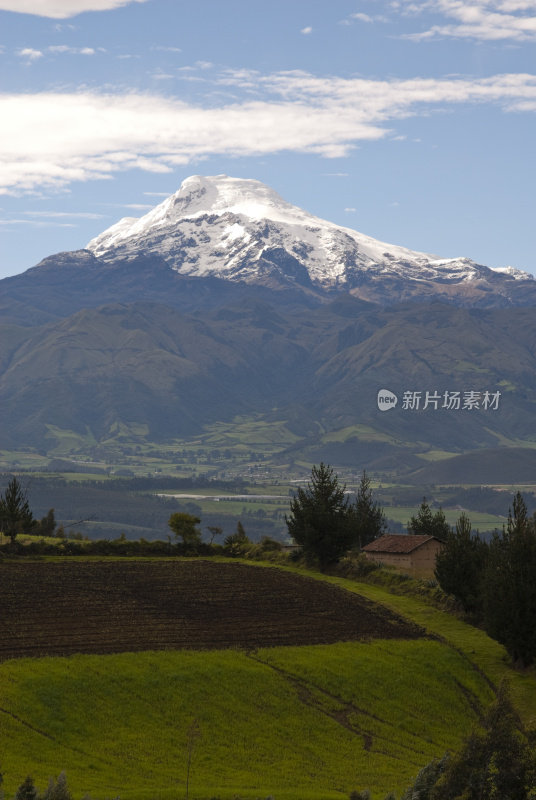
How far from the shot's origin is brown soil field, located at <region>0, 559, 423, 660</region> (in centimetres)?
6719

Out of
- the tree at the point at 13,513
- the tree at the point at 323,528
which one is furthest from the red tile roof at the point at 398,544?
the tree at the point at 13,513

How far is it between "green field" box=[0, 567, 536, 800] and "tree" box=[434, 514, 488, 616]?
374 inches

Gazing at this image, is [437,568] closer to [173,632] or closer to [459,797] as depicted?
[173,632]

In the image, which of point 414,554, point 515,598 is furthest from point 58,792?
point 414,554

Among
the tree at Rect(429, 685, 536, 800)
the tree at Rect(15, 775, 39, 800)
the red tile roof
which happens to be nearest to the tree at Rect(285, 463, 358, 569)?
the red tile roof

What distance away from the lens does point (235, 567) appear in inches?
3777

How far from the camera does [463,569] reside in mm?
84000

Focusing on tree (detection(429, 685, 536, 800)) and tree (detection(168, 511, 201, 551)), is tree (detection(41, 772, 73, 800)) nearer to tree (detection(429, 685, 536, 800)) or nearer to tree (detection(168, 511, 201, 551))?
tree (detection(429, 685, 536, 800))

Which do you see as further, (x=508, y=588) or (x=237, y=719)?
(x=508, y=588)

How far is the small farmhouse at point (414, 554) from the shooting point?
98.9 metres

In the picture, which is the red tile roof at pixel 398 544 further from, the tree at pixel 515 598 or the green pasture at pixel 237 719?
the green pasture at pixel 237 719

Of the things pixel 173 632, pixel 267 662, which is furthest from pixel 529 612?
pixel 173 632

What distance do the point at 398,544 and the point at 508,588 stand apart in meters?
28.3

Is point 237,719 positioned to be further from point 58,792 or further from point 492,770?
point 58,792
